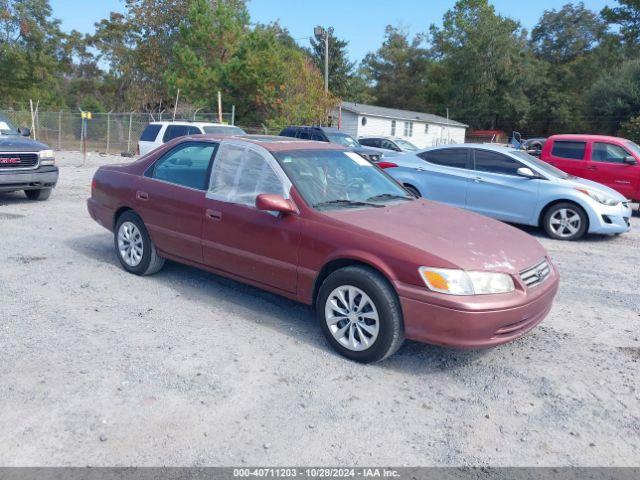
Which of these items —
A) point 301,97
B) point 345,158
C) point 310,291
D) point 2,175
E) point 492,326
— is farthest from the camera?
point 301,97

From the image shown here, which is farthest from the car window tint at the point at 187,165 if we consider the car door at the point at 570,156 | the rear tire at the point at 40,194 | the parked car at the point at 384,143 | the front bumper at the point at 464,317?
the parked car at the point at 384,143

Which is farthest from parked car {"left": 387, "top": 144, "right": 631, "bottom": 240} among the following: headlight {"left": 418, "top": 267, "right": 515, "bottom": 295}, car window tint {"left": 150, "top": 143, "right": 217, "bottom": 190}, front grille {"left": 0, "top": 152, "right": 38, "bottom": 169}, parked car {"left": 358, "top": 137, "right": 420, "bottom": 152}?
parked car {"left": 358, "top": 137, "right": 420, "bottom": 152}

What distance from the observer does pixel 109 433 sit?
319 cm

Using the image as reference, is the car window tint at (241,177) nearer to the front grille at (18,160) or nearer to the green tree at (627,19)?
the front grille at (18,160)

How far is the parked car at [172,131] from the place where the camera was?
49.5ft

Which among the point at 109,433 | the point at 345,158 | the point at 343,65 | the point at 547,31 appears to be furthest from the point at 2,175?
the point at 547,31

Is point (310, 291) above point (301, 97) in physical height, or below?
below

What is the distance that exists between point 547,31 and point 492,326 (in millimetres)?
71380

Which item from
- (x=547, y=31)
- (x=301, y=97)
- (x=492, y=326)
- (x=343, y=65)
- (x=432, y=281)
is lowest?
(x=492, y=326)

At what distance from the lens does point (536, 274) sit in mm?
4281

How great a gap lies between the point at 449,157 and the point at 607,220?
2.75m

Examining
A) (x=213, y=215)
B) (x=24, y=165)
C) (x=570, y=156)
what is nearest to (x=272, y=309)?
(x=213, y=215)

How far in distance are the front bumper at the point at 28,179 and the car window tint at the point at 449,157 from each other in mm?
6999

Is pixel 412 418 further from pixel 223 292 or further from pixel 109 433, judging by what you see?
pixel 223 292
